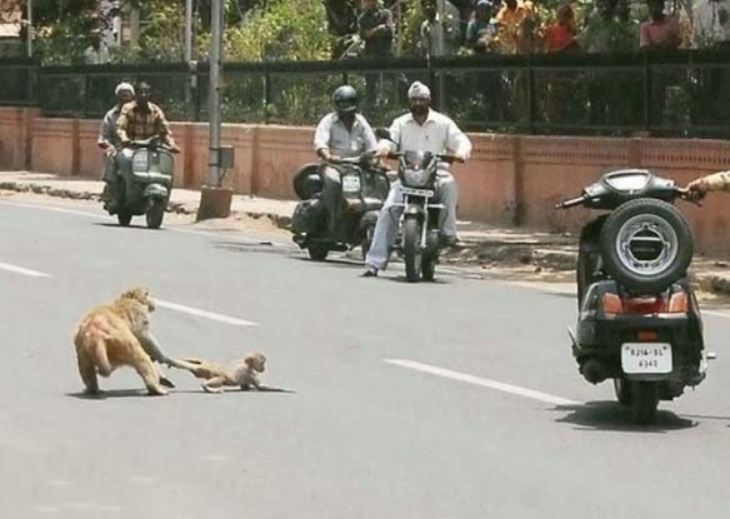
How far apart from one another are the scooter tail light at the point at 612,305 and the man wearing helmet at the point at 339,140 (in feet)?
35.4

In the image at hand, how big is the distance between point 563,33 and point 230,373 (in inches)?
610

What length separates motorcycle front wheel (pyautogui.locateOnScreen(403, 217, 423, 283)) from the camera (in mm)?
20109

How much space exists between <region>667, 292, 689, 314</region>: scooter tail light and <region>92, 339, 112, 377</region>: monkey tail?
290 centimetres

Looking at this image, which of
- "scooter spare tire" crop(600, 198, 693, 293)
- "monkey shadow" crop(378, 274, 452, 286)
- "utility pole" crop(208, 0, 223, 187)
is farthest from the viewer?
"utility pole" crop(208, 0, 223, 187)

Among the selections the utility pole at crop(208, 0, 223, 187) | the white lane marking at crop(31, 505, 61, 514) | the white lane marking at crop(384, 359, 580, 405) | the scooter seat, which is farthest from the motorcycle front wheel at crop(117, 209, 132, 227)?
the white lane marking at crop(31, 505, 61, 514)

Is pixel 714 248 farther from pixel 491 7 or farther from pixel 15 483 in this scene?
pixel 15 483

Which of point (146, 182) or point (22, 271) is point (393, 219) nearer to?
point (22, 271)

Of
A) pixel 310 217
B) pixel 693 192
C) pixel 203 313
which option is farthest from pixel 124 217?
pixel 693 192

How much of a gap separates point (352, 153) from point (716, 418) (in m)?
10.7

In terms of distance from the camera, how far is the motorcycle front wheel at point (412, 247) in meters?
20.1

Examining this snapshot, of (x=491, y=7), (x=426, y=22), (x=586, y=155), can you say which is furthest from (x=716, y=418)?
(x=426, y=22)

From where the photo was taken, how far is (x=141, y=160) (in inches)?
1088

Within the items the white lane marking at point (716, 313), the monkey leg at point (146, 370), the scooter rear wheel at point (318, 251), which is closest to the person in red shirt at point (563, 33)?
the scooter rear wheel at point (318, 251)

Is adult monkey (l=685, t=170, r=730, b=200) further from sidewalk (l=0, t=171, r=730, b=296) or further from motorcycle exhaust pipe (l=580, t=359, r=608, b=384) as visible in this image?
sidewalk (l=0, t=171, r=730, b=296)
